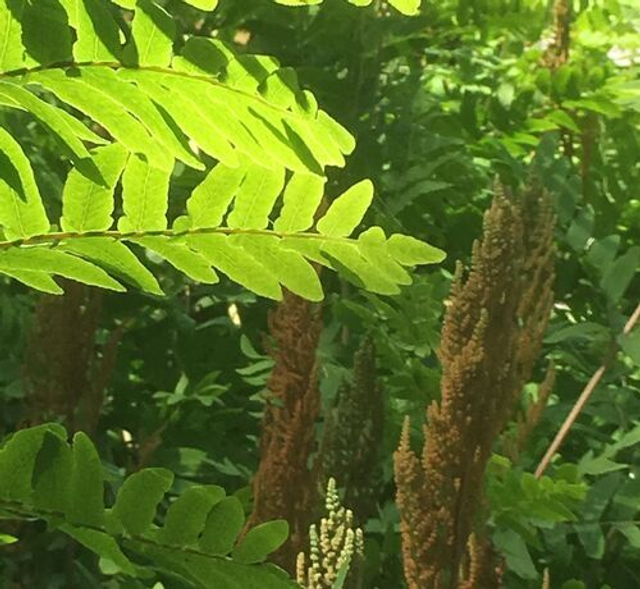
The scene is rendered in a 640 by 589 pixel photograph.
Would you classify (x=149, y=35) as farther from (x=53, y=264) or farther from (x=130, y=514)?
(x=130, y=514)

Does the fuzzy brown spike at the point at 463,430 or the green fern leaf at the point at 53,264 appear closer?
the green fern leaf at the point at 53,264

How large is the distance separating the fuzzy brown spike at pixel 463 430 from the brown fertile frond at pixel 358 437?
8.1 inches

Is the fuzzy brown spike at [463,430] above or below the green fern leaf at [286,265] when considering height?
below

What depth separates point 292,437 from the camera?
4.30 ft

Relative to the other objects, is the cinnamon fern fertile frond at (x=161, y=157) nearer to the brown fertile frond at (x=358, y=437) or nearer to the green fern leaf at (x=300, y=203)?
the green fern leaf at (x=300, y=203)

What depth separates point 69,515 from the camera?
669mm

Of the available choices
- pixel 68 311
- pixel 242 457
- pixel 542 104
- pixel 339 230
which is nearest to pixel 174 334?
pixel 242 457

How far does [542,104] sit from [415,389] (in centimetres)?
81

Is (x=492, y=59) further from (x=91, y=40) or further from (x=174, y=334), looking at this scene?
(x=91, y=40)

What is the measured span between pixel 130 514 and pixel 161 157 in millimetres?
213

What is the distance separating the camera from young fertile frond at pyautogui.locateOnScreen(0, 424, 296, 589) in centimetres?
66

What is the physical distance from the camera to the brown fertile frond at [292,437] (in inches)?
51.6

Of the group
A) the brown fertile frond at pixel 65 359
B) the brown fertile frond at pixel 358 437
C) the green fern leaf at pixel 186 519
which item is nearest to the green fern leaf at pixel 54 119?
the green fern leaf at pixel 186 519

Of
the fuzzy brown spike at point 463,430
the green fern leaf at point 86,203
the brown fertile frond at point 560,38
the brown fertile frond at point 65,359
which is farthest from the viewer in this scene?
the brown fertile frond at point 560,38
